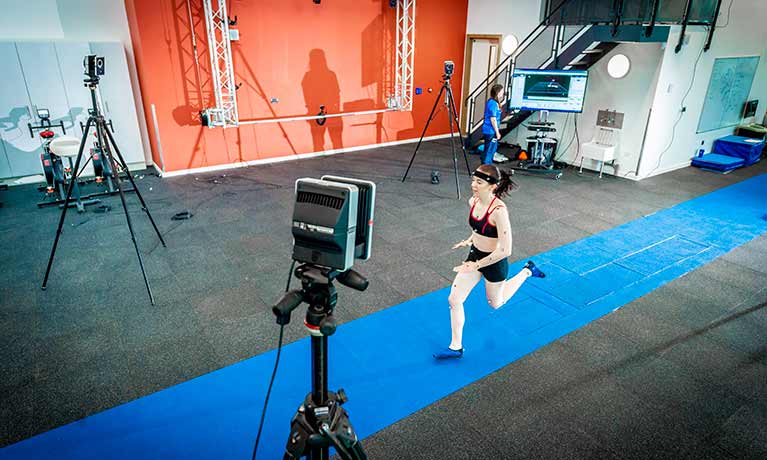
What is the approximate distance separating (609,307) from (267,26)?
690 cm

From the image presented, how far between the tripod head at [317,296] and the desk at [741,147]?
10261mm

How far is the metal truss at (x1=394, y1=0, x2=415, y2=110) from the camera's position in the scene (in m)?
9.08

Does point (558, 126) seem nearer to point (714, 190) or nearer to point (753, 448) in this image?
point (714, 190)

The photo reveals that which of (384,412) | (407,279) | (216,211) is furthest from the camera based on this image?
(216,211)

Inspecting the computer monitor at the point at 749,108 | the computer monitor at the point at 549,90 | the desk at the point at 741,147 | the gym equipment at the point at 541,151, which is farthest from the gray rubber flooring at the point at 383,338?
the computer monitor at the point at 749,108

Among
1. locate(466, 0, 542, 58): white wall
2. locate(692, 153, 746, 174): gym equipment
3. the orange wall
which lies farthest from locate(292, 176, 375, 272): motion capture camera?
locate(692, 153, 746, 174): gym equipment

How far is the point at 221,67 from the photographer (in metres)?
7.77

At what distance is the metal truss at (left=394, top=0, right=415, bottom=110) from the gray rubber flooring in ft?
11.6

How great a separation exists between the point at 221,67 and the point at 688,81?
25.7 ft

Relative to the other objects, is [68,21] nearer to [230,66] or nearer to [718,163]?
[230,66]

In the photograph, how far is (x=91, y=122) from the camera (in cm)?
421

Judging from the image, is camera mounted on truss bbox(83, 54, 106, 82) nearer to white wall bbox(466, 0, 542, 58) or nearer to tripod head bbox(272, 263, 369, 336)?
tripod head bbox(272, 263, 369, 336)

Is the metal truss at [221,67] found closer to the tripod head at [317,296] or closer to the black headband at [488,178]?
the black headband at [488,178]

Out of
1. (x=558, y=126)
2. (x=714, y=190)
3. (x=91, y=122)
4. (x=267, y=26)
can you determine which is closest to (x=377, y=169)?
(x=267, y=26)
